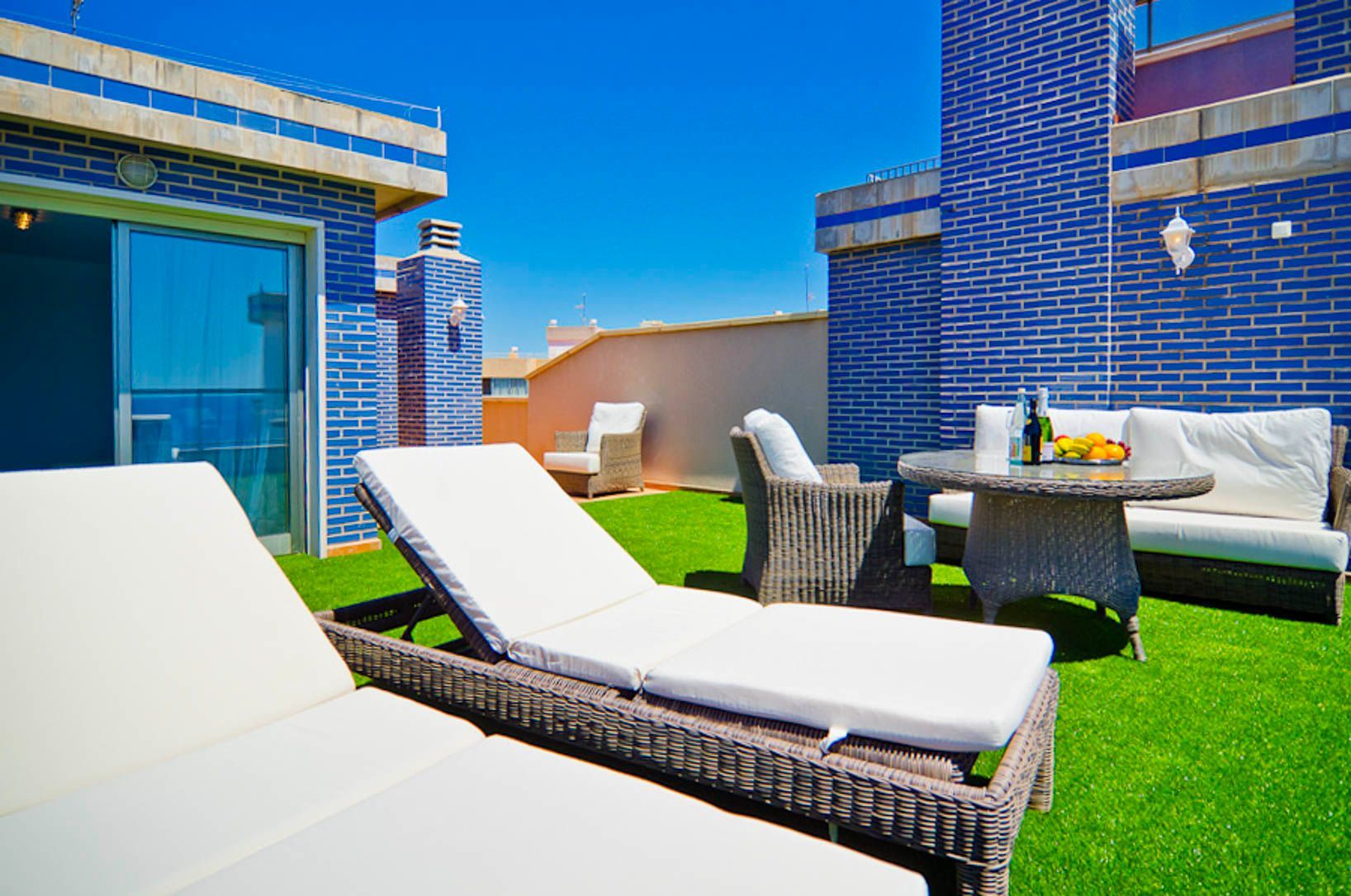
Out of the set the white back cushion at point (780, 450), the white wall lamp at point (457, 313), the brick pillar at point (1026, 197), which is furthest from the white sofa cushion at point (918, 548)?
the white wall lamp at point (457, 313)

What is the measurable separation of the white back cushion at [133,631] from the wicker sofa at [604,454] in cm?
708

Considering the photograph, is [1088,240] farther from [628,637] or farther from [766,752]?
[766,752]

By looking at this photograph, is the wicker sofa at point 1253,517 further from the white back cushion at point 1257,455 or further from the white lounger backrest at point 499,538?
the white lounger backrest at point 499,538

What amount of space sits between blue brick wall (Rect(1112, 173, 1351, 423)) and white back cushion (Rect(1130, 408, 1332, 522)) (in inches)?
30.4

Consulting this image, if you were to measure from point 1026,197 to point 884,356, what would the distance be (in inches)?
71.0

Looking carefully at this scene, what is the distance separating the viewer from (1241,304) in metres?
5.05

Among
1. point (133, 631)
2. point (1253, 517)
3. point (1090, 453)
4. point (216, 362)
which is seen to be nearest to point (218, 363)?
point (216, 362)

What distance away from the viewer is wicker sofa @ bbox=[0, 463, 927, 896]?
3.35 feet

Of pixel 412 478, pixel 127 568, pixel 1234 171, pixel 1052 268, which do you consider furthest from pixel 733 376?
pixel 127 568

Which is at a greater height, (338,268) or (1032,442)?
(338,268)

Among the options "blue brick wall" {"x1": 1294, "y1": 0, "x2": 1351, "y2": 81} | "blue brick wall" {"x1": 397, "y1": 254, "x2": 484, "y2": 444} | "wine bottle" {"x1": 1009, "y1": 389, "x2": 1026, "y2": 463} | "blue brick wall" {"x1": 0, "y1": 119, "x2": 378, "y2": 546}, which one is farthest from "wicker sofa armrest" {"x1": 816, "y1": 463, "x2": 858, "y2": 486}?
"blue brick wall" {"x1": 397, "y1": 254, "x2": 484, "y2": 444}

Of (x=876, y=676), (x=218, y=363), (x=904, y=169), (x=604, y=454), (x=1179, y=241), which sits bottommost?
(x=876, y=676)

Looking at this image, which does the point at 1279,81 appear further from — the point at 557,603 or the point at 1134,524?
the point at 557,603

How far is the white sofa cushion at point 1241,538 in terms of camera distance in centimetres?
371
